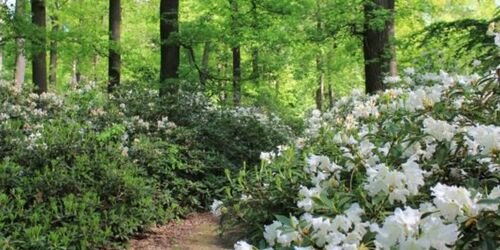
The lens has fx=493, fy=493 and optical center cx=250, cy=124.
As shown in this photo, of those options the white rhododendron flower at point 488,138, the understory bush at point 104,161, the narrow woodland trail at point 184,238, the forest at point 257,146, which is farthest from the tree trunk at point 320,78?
the white rhododendron flower at point 488,138

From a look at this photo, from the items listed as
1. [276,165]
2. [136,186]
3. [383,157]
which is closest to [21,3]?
[136,186]

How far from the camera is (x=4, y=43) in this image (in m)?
9.68

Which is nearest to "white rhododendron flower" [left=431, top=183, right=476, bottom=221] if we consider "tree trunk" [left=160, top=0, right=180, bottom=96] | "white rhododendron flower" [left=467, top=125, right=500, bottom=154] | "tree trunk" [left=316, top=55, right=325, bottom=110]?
"white rhododendron flower" [left=467, top=125, right=500, bottom=154]

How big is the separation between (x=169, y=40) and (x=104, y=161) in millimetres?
4064

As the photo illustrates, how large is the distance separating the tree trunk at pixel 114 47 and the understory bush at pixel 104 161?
1624 mm

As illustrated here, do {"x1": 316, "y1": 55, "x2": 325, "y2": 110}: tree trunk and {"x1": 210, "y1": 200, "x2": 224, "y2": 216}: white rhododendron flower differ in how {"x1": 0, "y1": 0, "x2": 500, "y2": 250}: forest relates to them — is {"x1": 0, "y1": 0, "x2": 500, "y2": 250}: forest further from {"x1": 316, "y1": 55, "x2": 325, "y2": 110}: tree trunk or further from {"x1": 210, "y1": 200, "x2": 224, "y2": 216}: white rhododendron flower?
{"x1": 316, "y1": 55, "x2": 325, "y2": 110}: tree trunk

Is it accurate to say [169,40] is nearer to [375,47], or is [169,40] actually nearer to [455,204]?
[375,47]

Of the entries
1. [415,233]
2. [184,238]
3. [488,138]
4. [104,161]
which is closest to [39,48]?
[104,161]

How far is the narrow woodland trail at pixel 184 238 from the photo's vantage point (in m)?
5.63

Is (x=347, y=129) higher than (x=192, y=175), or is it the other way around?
(x=347, y=129)

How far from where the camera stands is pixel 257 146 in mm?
8891

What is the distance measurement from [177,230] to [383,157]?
4430 millimetres

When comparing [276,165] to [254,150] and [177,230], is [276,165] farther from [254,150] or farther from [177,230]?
[254,150]

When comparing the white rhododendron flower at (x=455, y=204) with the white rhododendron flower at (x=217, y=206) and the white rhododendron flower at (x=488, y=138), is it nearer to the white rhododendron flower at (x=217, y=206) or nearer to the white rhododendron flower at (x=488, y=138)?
the white rhododendron flower at (x=488, y=138)
